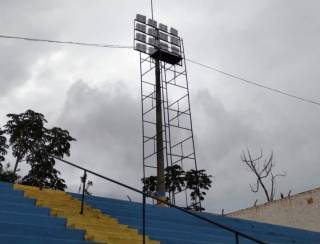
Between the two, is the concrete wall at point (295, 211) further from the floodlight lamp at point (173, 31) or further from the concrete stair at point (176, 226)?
the floodlight lamp at point (173, 31)

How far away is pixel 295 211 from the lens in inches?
580

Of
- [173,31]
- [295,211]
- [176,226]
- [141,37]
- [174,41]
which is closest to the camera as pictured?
[176,226]

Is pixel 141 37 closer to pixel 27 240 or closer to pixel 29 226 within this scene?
pixel 29 226

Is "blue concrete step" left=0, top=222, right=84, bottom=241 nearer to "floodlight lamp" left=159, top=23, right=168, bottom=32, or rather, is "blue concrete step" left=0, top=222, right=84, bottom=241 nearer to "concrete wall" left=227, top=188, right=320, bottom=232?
"concrete wall" left=227, top=188, right=320, bottom=232

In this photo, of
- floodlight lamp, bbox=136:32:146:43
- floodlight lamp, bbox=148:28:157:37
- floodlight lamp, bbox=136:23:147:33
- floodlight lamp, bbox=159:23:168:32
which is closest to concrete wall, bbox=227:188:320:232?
floodlight lamp, bbox=136:32:146:43

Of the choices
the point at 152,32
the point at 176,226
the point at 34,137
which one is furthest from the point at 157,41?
the point at 176,226

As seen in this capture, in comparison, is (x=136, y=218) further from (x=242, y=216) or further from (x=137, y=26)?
(x=137, y=26)

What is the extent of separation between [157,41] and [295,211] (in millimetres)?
10141

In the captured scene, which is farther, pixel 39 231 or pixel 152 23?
pixel 152 23

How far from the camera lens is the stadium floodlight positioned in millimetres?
20281

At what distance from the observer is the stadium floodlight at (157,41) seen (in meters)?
20.3

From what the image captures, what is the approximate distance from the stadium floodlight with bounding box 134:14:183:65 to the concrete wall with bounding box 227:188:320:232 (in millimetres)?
8317

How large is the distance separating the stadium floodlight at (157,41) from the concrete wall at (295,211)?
8317mm

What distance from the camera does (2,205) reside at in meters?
6.88
